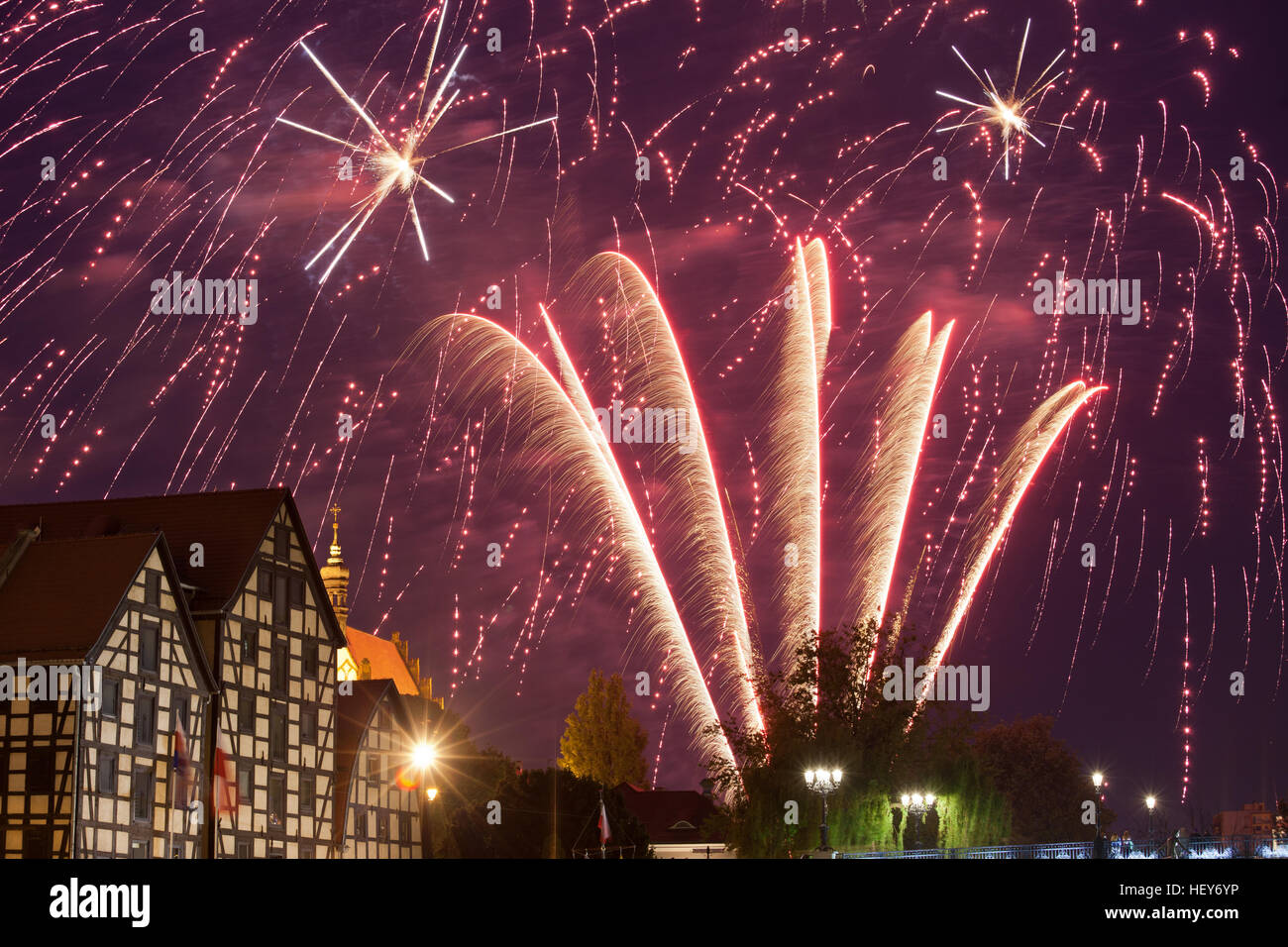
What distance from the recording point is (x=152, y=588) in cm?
6012

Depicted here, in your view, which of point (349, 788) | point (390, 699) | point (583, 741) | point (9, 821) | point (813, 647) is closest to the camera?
point (9, 821)

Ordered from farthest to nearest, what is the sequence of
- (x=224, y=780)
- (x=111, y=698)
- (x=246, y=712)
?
1. (x=246, y=712)
2. (x=224, y=780)
3. (x=111, y=698)

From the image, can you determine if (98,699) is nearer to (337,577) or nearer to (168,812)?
(168,812)

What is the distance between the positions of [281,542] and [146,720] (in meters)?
12.2

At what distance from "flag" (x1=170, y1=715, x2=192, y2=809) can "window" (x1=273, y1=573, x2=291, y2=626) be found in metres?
8.36

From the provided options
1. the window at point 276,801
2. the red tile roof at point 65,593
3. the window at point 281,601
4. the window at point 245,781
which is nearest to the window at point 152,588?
the red tile roof at point 65,593

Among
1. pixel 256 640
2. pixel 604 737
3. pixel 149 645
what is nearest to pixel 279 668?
pixel 256 640

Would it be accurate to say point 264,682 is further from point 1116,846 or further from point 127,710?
point 1116,846

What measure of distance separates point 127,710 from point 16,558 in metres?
7.78

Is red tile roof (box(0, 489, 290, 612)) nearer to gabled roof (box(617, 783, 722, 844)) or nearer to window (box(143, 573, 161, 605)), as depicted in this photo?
window (box(143, 573, 161, 605))

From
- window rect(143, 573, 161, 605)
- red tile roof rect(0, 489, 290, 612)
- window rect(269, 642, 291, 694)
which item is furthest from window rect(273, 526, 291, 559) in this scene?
window rect(143, 573, 161, 605)

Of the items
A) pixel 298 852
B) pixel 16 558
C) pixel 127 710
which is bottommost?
pixel 298 852
